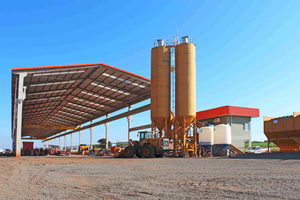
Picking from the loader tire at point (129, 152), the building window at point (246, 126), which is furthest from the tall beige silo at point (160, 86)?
the building window at point (246, 126)

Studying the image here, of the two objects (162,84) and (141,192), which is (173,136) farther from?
(141,192)

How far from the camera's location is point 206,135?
1141 inches

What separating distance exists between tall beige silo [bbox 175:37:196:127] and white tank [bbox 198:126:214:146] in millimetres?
1638

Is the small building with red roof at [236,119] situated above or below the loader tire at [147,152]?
above

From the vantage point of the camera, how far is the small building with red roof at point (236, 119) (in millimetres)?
42903

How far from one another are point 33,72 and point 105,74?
8623mm

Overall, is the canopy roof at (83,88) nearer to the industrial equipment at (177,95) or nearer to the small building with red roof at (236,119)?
the industrial equipment at (177,95)

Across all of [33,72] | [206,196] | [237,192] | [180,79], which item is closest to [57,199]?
[206,196]

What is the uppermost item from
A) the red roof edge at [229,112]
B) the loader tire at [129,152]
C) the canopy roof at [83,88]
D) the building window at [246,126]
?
the canopy roof at [83,88]

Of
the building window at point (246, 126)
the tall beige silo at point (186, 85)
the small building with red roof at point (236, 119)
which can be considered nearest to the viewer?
the tall beige silo at point (186, 85)

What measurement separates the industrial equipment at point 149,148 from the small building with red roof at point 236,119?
1798 cm

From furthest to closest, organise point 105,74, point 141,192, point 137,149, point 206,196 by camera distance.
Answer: point 105,74 → point 137,149 → point 141,192 → point 206,196

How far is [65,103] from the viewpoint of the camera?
52.9 m

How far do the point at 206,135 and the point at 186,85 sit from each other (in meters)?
5.68
